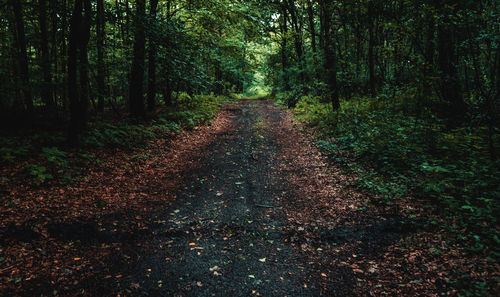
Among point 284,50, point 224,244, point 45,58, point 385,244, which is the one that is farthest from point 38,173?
point 284,50

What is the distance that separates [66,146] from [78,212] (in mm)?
3564

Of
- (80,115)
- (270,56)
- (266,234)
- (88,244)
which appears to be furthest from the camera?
(270,56)

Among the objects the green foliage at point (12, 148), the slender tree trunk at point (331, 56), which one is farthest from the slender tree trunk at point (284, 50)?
the green foliage at point (12, 148)

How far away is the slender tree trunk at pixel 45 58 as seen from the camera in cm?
790

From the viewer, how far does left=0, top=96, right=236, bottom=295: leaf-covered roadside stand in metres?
3.45

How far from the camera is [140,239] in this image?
432cm

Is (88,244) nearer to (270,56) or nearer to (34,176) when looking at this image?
(34,176)

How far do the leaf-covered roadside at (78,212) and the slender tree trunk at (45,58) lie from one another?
2397 mm

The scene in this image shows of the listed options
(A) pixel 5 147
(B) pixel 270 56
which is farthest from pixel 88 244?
(B) pixel 270 56

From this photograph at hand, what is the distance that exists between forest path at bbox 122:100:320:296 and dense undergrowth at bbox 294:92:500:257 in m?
2.33

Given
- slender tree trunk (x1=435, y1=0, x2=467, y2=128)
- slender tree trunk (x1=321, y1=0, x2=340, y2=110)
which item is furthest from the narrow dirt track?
slender tree trunk (x1=321, y1=0, x2=340, y2=110)

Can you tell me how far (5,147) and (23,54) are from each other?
4222mm

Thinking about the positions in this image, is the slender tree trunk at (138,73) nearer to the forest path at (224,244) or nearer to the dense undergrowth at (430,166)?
the forest path at (224,244)

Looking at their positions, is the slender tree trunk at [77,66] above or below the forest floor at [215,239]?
above
